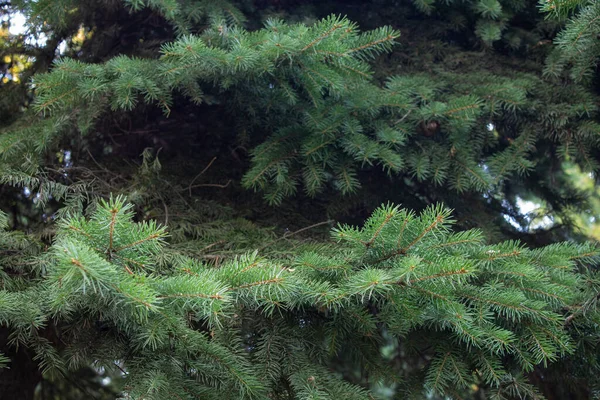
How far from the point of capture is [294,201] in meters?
2.86

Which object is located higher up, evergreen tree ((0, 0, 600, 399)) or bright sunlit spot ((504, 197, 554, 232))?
evergreen tree ((0, 0, 600, 399))

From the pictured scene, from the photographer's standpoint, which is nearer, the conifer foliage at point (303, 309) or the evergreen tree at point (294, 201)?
the conifer foliage at point (303, 309)

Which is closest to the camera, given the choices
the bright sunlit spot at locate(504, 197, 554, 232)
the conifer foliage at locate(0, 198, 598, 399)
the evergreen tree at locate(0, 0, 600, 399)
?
the conifer foliage at locate(0, 198, 598, 399)

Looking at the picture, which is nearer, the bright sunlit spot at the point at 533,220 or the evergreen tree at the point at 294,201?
the evergreen tree at the point at 294,201

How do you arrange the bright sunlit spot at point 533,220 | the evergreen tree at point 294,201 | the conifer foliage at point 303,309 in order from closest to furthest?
the conifer foliage at point 303,309 < the evergreen tree at point 294,201 < the bright sunlit spot at point 533,220

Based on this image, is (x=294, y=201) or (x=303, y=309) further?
(x=294, y=201)

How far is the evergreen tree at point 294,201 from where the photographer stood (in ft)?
5.17

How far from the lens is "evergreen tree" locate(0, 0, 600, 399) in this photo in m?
1.58

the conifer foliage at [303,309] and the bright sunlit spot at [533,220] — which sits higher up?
the conifer foliage at [303,309]

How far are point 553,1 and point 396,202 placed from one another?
1319 mm

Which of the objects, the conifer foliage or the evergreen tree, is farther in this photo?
the evergreen tree

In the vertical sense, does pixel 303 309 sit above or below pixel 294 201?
above

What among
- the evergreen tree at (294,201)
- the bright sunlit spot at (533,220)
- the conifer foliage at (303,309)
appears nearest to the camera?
the conifer foliage at (303,309)

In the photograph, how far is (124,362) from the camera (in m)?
1.73
